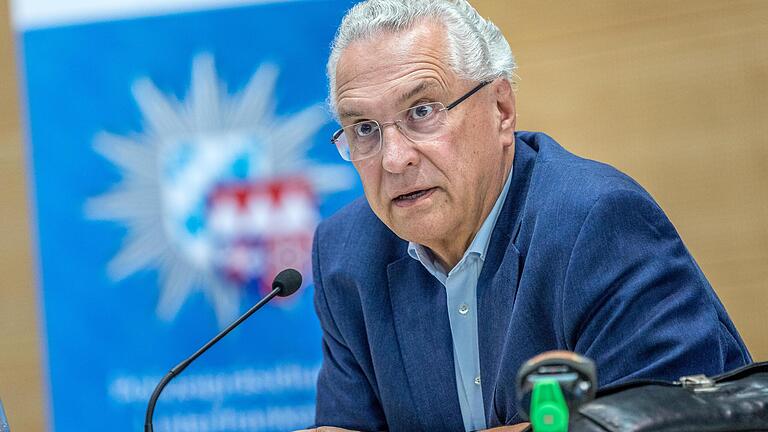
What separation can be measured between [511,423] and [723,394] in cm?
74

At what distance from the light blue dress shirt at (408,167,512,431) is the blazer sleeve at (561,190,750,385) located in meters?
0.33

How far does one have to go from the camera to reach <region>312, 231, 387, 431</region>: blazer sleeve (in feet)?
7.32

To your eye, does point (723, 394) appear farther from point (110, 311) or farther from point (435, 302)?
point (110, 311)

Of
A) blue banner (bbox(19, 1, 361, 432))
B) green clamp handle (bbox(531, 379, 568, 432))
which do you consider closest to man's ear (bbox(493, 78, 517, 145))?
blue banner (bbox(19, 1, 361, 432))

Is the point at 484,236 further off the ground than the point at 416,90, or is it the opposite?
the point at 416,90

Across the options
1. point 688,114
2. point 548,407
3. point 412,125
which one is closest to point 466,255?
point 412,125

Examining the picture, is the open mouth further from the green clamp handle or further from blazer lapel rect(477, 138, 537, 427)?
the green clamp handle

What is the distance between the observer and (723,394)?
46.9 inches

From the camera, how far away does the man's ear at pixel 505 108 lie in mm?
2143

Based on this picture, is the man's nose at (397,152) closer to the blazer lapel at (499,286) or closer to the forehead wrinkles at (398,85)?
the forehead wrinkles at (398,85)

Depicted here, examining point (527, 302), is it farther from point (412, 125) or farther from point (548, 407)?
point (548, 407)

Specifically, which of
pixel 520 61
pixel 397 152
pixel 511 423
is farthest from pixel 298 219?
pixel 511 423

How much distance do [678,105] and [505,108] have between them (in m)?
1.15

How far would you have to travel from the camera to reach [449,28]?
2064 millimetres
